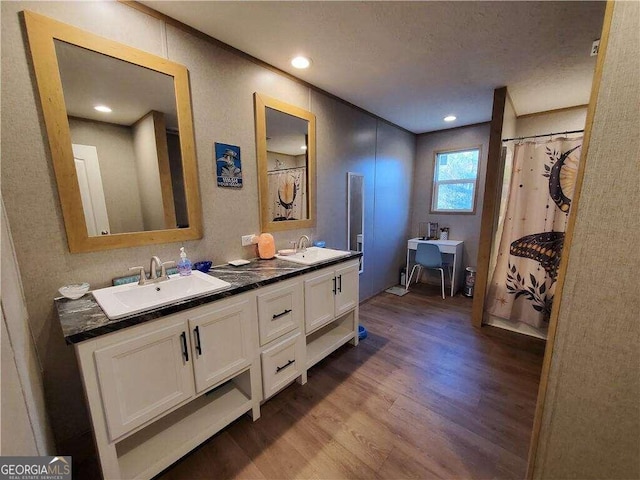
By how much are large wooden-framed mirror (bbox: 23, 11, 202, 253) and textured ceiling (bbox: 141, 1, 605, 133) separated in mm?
438

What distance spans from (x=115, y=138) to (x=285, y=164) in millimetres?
1208

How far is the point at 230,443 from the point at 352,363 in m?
1.08

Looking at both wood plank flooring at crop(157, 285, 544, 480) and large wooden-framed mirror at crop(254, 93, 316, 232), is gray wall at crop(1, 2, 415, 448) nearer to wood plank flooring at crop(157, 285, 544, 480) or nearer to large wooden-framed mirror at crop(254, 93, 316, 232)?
large wooden-framed mirror at crop(254, 93, 316, 232)

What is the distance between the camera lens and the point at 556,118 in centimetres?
301

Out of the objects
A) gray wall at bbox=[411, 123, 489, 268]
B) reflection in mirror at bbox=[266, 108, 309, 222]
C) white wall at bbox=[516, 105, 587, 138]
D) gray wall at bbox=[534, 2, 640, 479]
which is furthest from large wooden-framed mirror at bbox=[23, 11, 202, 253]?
white wall at bbox=[516, 105, 587, 138]

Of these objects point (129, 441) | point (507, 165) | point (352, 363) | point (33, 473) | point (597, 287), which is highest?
point (507, 165)

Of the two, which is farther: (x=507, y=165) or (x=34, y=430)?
(x=507, y=165)

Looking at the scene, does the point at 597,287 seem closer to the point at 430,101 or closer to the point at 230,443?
the point at 230,443

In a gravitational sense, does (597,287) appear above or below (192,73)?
below

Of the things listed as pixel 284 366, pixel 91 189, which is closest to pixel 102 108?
pixel 91 189

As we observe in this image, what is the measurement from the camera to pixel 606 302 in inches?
30.0

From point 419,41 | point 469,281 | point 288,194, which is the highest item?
point 419,41

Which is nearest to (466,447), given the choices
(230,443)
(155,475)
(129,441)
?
(230,443)

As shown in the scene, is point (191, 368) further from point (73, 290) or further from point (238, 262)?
point (238, 262)
